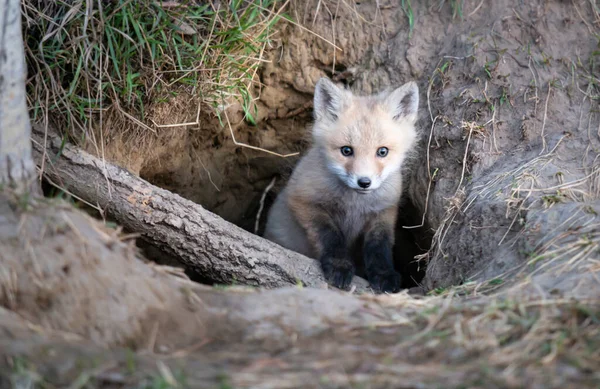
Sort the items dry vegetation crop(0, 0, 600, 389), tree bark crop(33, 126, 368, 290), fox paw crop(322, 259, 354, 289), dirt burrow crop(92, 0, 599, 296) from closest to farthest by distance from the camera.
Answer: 1. dry vegetation crop(0, 0, 600, 389)
2. dirt burrow crop(92, 0, 599, 296)
3. tree bark crop(33, 126, 368, 290)
4. fox paw crop(322, 259, 354, 289)

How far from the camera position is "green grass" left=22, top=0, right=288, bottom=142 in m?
3.55

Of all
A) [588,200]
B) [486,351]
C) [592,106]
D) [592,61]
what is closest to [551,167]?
[588,200]

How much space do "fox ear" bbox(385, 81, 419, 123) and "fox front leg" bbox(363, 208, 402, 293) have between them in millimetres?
724

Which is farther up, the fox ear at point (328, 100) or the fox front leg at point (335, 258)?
the fox ear at point (328, 100)

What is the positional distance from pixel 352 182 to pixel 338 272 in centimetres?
62

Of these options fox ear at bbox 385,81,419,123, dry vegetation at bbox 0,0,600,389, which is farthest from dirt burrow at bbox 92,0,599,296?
fox ear at bbox 385,81,419,123

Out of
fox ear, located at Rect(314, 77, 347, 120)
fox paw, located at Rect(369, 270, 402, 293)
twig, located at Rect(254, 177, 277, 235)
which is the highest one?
fox ear, located at Rect(314, 77, 347, 120)

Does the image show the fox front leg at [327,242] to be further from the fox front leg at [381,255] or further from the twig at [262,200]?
the twig at [262,200]

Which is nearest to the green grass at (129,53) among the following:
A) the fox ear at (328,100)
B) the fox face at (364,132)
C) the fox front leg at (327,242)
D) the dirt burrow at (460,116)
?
the dirt burrow at (460,116)

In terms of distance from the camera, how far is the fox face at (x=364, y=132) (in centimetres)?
401

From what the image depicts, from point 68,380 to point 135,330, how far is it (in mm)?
361

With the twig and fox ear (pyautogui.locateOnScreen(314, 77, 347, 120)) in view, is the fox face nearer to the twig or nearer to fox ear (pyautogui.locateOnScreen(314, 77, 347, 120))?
fox ear (pyautogui.locateOnScreen(314, 77, 347, 120))

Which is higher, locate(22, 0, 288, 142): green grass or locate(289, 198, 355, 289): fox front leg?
locate(22, 0, 288, 142): green grass

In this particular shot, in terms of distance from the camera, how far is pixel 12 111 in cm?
252
